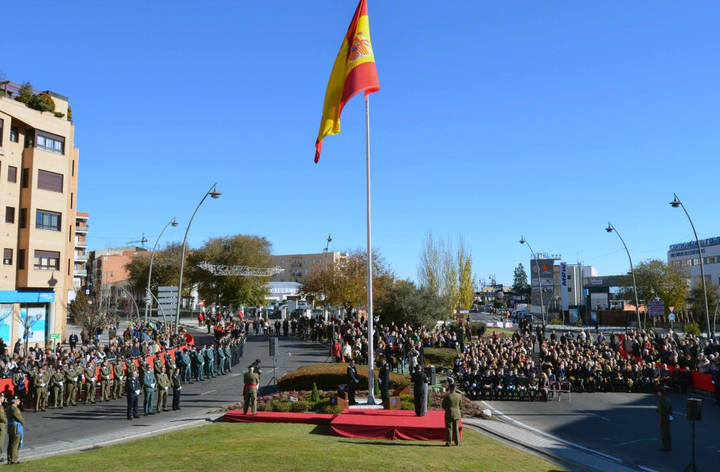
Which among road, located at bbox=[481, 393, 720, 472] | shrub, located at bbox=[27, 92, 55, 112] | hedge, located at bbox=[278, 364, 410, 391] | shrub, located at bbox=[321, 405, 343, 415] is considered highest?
shrub, located at bbox=[27, 92, 55, 112]

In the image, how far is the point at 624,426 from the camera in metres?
18.1

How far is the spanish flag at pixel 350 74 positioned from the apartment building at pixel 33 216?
27.7 meters

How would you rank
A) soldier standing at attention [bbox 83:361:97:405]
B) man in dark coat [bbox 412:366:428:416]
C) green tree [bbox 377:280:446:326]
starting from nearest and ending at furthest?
man in dark coat [bbox 412:366:428:416] → soldier standing at attention [bbox 83:361:97:405] → green tree [bbox 377:280:446:326]

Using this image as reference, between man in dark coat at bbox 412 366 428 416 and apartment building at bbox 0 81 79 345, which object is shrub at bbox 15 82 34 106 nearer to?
apartment building at bbox 0 81 79 345

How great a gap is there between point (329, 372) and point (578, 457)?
10209mm

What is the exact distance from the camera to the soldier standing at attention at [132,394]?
59.0 ft

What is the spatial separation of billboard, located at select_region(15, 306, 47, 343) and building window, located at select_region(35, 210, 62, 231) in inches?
214

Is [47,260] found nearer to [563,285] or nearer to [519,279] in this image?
[563,285]

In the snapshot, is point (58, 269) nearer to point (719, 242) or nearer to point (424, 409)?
point (424, 409)

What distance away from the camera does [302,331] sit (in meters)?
44.9

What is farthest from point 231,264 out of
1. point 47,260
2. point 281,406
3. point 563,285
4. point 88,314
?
point 281,406

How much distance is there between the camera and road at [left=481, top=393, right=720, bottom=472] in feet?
47.5

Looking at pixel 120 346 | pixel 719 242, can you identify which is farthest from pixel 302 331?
pixel 719 242

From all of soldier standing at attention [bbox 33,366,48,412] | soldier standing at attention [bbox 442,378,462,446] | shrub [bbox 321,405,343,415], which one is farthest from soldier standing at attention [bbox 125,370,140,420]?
soldier standing at attention [bbox 442,378,462,446]
